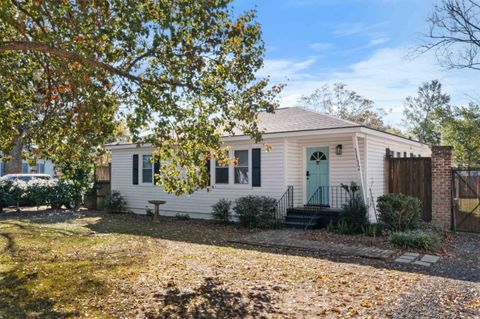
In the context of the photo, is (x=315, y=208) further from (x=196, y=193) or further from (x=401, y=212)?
(x=196, y=193)

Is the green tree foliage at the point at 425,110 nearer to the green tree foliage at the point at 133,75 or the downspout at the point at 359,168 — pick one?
the downspout at the point at 359,168

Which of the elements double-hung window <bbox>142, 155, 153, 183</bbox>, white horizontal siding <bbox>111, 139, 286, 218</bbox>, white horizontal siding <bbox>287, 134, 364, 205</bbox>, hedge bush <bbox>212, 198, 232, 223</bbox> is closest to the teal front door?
white horizontal siding <bbox>287, 134, 364, 205</bbox>

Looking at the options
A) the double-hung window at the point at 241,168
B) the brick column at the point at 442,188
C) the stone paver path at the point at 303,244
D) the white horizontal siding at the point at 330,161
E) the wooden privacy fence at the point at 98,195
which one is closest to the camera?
the stone paver path at the point at 303,244

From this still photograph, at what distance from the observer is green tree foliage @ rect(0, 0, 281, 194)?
19.5 feet

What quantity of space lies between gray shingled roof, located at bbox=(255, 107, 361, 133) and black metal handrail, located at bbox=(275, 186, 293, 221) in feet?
6.72

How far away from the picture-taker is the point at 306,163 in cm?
1310

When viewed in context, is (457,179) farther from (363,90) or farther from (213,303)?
(363,90)

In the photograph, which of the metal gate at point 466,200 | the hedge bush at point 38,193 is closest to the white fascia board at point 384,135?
the metal gate at point 466,200

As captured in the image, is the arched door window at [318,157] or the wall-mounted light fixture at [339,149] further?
the arched door window at [318,157]

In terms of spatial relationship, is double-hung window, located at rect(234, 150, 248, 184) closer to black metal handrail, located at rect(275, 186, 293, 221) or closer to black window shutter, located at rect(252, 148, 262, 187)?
black window shutter, located at rect(252, 148, 262, 187)

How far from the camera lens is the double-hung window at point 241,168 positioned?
13298 millimetres

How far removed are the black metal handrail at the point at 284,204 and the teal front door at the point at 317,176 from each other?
2.39 feet

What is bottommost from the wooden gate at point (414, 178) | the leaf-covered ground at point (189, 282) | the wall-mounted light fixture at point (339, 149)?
the leaf-covered ground at point (189, 282)

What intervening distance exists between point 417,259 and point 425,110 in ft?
142
